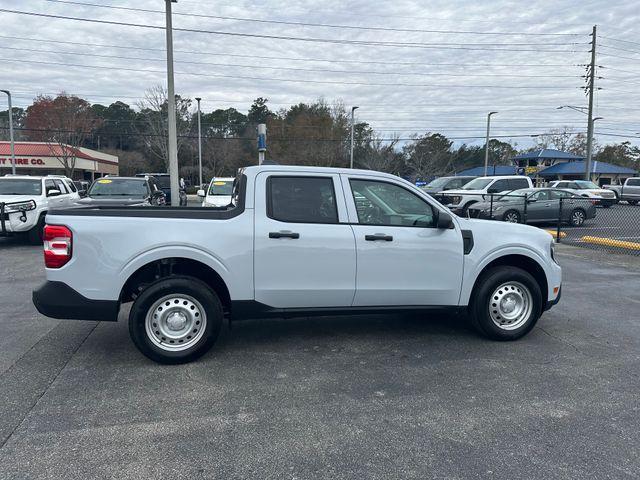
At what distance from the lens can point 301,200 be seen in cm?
488

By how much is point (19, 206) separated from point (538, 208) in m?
15.9

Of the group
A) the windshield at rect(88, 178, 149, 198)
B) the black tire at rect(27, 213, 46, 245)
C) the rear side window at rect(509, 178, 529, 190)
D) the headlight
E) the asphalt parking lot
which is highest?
the rear side window at rect(509, 178, 529, 190)

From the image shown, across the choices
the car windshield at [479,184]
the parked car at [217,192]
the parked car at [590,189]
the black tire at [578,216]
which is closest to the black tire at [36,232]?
the parked car at [217,192]

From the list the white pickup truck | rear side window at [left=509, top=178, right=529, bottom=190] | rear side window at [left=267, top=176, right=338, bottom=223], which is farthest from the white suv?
rear side window at [left=509, top=178, right=529, bottom=190]

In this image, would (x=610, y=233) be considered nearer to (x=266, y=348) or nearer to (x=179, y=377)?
(x=266, y=348)

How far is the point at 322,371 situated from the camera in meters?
4.53

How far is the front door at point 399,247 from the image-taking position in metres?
4.91

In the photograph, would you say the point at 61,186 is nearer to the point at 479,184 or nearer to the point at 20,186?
the point at 20,186

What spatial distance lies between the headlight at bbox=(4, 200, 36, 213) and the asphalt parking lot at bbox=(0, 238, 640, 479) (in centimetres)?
674

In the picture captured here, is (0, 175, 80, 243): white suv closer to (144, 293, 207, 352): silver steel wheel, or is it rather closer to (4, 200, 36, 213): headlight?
(4, 200, 36, 213): headlight

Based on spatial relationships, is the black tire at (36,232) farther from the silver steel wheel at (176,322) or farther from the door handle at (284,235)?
the door handle at (284,235)

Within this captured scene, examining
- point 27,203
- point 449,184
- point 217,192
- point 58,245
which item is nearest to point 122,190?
point 27,203

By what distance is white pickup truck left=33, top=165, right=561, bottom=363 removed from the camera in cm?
445

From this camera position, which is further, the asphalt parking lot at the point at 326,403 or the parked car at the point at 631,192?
the parked car at the point at 631,192
